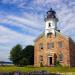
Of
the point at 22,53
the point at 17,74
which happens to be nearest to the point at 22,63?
the point at 22,53

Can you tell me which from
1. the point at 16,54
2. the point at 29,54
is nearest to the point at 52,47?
the point at 29,54

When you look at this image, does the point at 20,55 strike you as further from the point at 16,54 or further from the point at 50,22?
the point at 50,22

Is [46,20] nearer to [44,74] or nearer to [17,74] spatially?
[44,74]

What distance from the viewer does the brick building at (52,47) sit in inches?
2319

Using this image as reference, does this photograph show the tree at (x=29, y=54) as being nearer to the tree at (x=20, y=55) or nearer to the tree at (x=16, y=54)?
the tree at (x=20, y=55)

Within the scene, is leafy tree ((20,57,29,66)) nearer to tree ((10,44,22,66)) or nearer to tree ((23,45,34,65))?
tree ((10,44,22,66))

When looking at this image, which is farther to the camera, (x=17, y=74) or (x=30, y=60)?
(x=30, y=60)

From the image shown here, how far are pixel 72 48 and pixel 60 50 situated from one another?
4.34 m

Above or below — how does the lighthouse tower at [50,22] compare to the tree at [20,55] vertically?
above

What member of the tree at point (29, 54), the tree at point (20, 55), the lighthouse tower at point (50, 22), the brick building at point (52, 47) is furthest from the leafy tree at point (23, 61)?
the lighthouse tower at point (50, 22)

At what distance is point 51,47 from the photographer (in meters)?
61.1

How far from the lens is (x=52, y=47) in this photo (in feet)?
199

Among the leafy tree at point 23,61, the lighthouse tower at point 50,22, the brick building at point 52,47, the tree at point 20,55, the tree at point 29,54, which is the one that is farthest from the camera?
the tree at point 29,54


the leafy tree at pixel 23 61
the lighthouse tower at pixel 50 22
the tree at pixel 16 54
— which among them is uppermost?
the lighthouse tower at pixel 50 22
